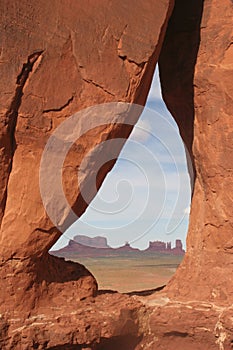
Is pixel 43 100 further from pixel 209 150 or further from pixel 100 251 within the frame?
pixel 100 251

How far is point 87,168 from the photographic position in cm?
448

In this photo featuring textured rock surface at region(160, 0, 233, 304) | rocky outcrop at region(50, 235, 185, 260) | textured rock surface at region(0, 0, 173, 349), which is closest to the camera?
textured rock surface at region(0, 0, 173, 349)

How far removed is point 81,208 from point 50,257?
474 mm

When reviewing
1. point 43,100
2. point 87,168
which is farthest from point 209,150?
point 43,100

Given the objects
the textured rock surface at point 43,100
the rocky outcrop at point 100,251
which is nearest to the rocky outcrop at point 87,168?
the textured rock surface at point 43,100

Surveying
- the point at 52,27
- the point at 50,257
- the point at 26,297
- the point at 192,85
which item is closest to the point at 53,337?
the point at 26,297

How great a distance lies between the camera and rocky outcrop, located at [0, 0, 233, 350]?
13.8 feet

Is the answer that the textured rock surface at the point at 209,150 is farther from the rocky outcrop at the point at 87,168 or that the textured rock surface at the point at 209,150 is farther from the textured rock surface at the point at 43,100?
the textured rock surface at the point at 43,100

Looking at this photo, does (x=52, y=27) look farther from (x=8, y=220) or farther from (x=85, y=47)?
(x=8, y=220)

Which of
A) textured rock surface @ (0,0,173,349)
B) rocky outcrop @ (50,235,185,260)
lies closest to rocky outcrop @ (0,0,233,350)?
textured rock surface @ (0,0,173,349)

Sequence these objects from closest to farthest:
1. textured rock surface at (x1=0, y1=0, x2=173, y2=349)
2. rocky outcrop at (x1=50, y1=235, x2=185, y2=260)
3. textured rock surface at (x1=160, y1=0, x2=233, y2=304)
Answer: textured rock surface at (x1=0, y1=0, x2=173, y2=349) < textured rock surface at (x1=160, y1=0, x2=233, y2=304) < rocky outcrop at (x1=50, y1=235, x2=185, y2=260)

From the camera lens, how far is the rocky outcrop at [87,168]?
421 centimetres

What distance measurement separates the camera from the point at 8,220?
4246 millimetres

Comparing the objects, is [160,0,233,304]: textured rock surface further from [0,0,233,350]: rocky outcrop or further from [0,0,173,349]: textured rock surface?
[0,0,173,349]: textured rock surface
